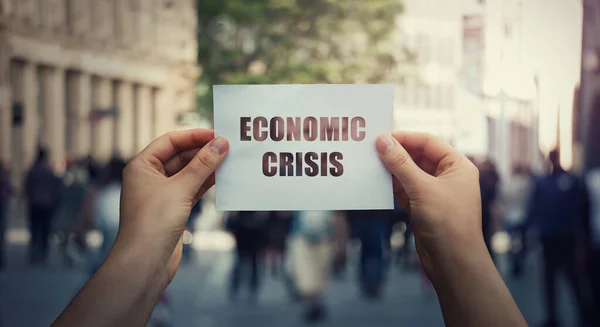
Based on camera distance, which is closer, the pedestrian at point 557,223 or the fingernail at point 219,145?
the fingernail at point 219,145

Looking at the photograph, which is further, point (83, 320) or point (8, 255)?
point (8, 255)

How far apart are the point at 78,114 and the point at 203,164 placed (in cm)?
2337

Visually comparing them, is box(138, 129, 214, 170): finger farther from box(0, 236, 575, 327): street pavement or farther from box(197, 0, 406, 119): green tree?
box(197, 0, 406, 119): green tree

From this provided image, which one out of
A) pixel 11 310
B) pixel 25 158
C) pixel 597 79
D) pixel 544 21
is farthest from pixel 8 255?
pixel 597 79

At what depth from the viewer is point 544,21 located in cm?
1239

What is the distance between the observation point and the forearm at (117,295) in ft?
5.18

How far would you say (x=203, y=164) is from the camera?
5.60 ft

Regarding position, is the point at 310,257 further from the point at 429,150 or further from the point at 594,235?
the point at 429,150

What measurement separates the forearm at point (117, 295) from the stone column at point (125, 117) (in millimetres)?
24649

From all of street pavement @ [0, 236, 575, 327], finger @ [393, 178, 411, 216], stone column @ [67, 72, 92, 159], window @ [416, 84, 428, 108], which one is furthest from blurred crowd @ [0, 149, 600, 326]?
window @ [416, 84, 428, 108]

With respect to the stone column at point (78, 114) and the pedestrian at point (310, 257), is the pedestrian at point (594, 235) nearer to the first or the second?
the pedestrian at point (310, 257)

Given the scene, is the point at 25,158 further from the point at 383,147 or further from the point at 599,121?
the point at 383,147

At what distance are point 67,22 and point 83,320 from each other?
23.8 m

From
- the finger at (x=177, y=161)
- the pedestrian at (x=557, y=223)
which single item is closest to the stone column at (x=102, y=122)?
the pedestrian at (x=557, y=223)
